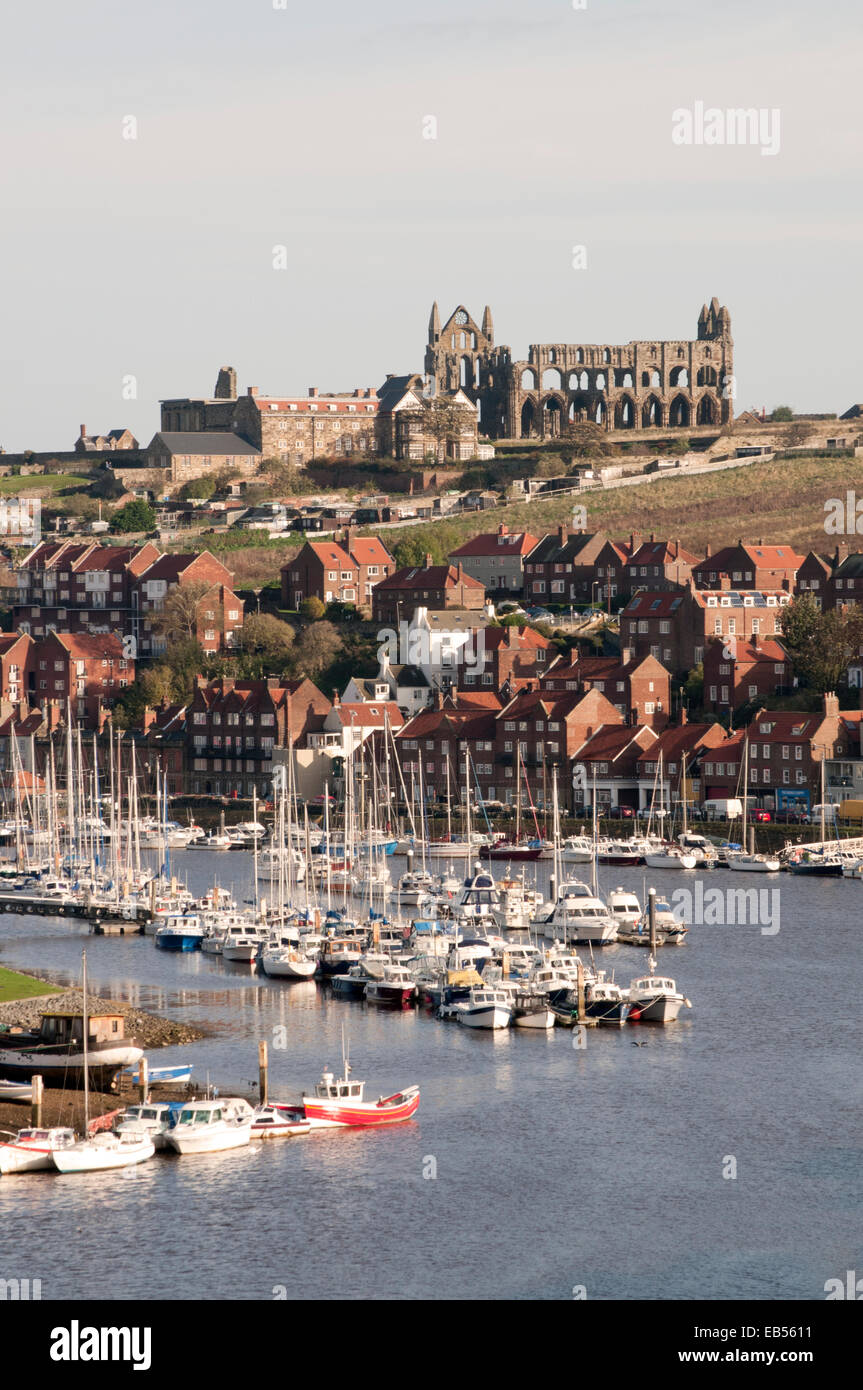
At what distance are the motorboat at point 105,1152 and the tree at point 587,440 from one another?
115876 millimetres

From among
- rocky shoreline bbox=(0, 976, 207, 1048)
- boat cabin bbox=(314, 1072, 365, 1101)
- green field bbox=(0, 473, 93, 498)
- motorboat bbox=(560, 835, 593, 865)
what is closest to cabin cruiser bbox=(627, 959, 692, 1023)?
rocky shoreline bbox=(0, 976, 207, 1048)

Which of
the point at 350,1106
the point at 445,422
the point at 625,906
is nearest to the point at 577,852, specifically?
the point at 625,906

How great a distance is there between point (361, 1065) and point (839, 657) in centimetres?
5341

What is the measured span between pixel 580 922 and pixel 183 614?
60812mm

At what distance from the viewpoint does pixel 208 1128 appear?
136ft

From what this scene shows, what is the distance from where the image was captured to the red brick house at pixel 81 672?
4737 inches

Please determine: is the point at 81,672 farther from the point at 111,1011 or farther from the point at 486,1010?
the point at 486,1010

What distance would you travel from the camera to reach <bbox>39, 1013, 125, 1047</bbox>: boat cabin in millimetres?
46281

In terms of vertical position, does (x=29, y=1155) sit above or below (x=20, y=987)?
below

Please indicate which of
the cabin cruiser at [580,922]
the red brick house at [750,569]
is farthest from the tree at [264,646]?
the cabin cruiser at [580,922]

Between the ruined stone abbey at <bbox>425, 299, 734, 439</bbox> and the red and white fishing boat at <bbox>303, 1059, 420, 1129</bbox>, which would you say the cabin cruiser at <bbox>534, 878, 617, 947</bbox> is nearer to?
the red and white fishing boat at <bbox>303, 1059, 420, 1129</bbox>
